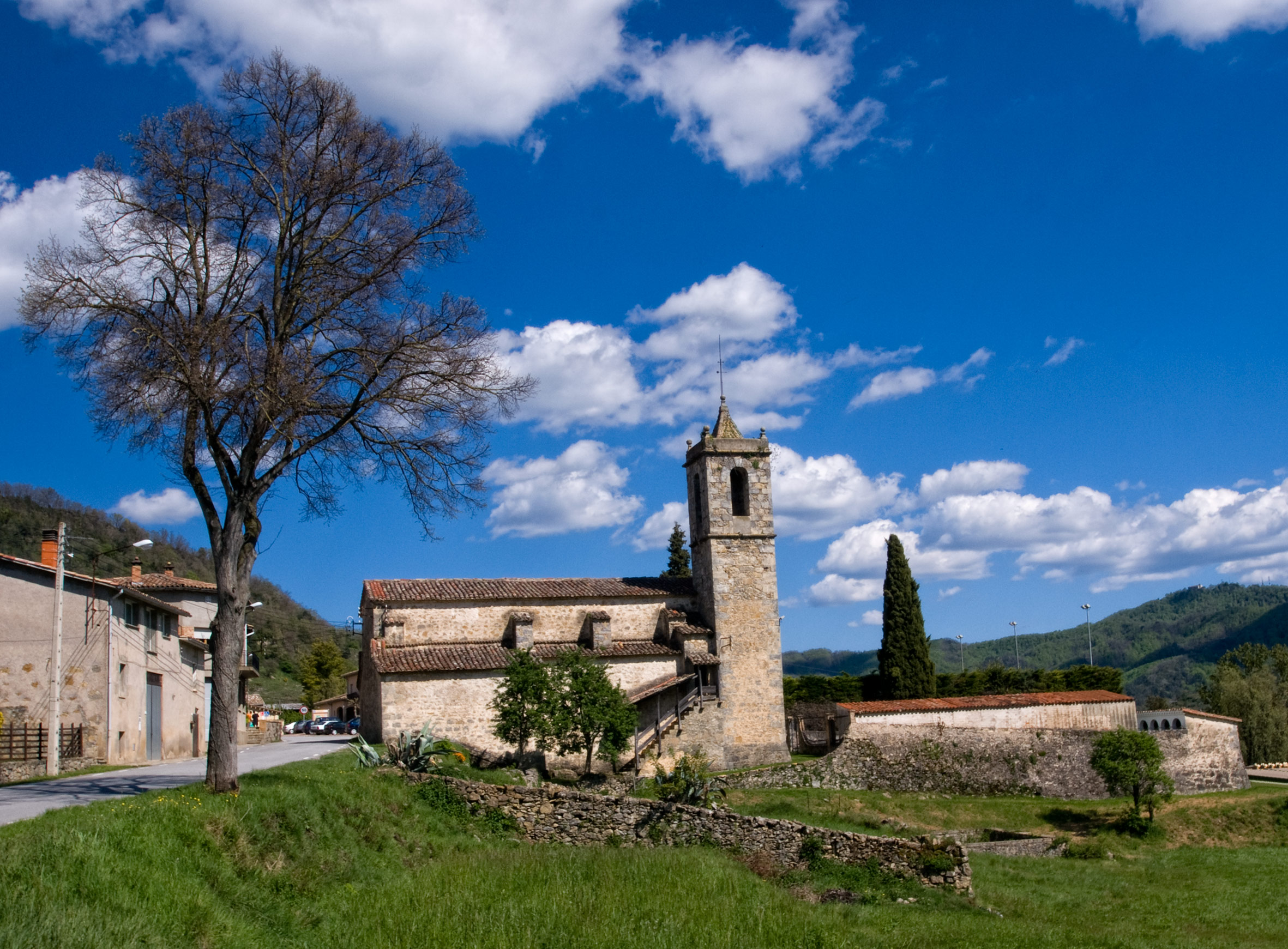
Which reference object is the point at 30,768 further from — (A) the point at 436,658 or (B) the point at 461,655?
(B) the point at 461,655

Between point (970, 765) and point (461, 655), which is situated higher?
point (461, 655)

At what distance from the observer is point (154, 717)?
3105 cm

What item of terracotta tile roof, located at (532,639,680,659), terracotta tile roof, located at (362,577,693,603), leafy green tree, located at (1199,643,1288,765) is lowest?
leafy green tree, located at (1199,643,1288,765)

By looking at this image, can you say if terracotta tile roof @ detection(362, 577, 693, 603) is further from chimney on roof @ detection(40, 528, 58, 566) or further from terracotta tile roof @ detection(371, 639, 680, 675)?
chimney on roof @ detection(40, 528, 58, 566)

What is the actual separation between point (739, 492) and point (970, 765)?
13.3 metres

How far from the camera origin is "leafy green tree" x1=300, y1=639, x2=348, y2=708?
73188 millimetres

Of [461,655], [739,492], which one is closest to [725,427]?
[739,492]

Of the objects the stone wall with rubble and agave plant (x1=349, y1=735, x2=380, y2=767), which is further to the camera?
the stone wall with rubble

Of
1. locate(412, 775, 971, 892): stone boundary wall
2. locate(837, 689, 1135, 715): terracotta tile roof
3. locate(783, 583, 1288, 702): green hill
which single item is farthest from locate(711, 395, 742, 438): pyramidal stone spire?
locate(783, 583, 1288, 702): green hill

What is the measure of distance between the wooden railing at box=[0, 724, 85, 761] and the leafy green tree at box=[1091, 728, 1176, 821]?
3008 cm

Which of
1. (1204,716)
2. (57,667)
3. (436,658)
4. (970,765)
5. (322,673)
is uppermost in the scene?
(57,667)

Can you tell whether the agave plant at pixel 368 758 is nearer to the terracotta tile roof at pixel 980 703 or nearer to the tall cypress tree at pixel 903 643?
the terracotta tile roof at pixel 980 703

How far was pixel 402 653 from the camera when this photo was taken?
104 feet

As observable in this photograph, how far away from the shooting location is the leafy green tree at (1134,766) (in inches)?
1147
